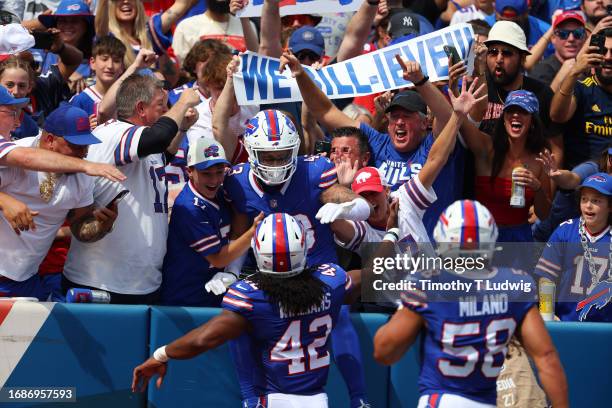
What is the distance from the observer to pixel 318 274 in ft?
24.4

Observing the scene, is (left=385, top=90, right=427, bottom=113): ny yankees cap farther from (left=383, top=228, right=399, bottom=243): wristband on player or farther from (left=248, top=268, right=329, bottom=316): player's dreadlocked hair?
(left=248, top=268, right=329, bottom=316): player's dreadlocked hair

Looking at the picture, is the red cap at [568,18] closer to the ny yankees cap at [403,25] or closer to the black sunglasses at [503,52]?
the ny yankees cap at [403,25]

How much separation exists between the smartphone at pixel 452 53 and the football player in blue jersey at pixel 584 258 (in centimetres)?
149

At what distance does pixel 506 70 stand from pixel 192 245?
3419mm

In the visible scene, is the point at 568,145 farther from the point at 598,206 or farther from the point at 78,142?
the point at 78,142

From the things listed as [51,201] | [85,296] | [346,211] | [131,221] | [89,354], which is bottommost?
[89,354]

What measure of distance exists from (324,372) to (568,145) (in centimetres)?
396

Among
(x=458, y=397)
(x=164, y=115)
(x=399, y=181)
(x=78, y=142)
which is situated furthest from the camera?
(x=399, y=181)

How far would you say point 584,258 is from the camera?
879cm

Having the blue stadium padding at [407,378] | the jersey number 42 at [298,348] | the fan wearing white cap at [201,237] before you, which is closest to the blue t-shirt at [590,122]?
the blue stadium padding at [407,378]

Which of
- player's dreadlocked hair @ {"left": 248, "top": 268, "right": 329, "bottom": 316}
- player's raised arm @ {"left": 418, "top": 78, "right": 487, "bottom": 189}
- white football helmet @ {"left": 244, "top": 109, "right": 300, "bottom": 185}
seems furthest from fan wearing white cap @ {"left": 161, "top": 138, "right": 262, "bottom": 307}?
player's raised arm @ {"left": 418, "top": 78, "right": 487, "bottom": 189}

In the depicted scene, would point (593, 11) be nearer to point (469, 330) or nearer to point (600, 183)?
point (600, 183)

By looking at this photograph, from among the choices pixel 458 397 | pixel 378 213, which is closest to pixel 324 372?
pixel 458 397

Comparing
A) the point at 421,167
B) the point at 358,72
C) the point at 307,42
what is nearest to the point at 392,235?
the point at 421,167
